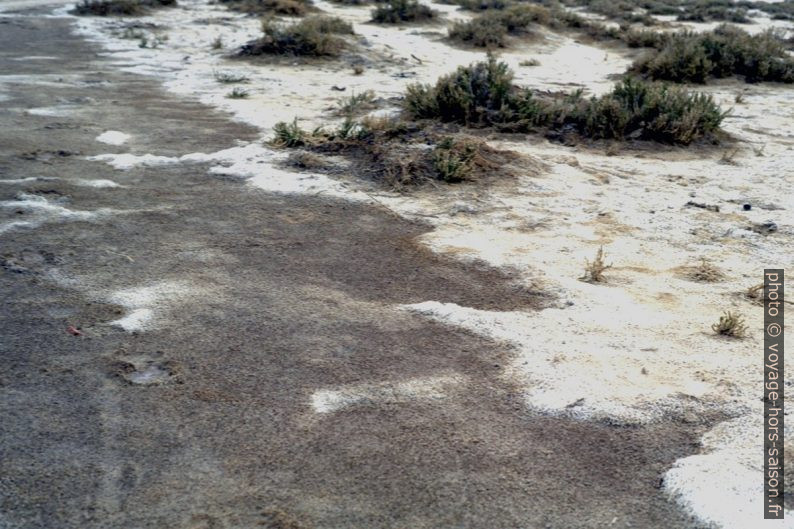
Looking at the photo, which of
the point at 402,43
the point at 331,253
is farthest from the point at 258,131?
the point at 402,43

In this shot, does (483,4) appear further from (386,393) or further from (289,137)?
(386,393)

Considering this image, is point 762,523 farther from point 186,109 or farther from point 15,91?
point 15,91

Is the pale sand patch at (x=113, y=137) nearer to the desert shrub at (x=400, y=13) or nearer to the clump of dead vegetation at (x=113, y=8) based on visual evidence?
the desert shrub at (x=400, y=13)

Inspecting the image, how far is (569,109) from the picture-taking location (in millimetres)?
9320

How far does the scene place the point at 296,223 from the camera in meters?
6.27

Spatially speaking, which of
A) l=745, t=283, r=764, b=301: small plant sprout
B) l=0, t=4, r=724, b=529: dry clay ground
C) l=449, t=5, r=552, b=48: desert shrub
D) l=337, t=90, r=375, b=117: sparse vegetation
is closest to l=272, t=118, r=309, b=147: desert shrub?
l=337, t=90, r=375, b=117: sparse vegetation

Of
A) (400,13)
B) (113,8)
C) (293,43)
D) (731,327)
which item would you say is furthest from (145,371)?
(113,8)

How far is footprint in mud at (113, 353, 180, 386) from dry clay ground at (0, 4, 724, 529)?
1 cm

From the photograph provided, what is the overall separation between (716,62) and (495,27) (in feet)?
18.2

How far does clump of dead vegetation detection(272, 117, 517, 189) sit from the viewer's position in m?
7.24

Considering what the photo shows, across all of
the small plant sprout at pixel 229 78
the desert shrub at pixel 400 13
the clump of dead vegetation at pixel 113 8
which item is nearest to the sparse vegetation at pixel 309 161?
the small plant sprout at pixel 229 78

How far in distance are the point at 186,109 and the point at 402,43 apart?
26.1 feet

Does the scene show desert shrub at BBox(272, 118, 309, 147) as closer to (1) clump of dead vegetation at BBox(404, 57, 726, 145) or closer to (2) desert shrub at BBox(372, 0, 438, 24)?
(1) clump of dead vegetation at BBox(404, 57, 726, 145)

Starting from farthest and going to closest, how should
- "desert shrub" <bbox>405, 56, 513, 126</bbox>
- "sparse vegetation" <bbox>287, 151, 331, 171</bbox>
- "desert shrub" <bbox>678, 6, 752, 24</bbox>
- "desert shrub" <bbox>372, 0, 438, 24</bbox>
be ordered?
"desert shrub" <bbox>678, 6, 752, 24</bbox> < "desert shrub" <bbox>372, 0, 438, 24</bbox> < "desert shrub" <bbox>405, 56, 513, 126</bbox> < "sparse vegetation" <bbox>287, 151, 331, 171</bbox>
